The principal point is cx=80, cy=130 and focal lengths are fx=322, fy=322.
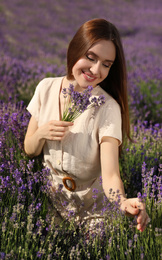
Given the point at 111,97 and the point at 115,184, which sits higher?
the point at 111,97

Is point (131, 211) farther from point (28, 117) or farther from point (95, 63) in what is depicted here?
point (28, 117)

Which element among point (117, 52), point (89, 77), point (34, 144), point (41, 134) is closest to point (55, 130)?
point (41, 134)

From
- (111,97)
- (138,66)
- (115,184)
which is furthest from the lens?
(138,66)

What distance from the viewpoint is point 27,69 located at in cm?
538

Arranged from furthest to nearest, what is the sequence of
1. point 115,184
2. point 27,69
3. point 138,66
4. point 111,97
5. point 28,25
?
point 28,25 → point 138,66 → point 27,69 → point 111,97 → point 115,184

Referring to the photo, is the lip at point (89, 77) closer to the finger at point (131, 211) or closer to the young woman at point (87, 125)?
the young woman at point (87, 125)

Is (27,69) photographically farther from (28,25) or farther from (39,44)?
(28,25)

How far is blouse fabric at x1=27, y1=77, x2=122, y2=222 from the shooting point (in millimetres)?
2131

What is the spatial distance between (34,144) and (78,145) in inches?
12.9

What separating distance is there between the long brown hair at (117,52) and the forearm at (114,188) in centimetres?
50

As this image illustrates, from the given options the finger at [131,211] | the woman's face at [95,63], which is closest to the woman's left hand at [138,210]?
the finger at [131,211]

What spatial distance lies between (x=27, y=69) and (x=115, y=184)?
3836mm

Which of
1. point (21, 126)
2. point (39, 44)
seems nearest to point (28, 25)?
point (39, 44)

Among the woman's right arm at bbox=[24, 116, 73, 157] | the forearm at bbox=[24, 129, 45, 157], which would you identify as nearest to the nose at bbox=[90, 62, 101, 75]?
the woman's right arm at bbox=[24, 116, 73, 157]
